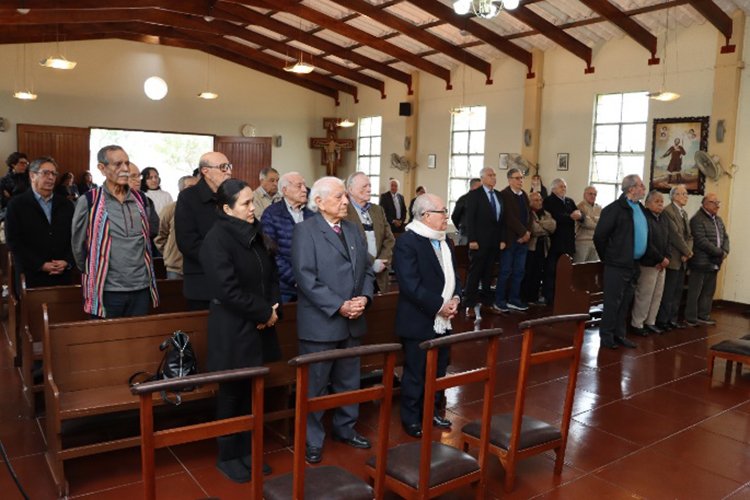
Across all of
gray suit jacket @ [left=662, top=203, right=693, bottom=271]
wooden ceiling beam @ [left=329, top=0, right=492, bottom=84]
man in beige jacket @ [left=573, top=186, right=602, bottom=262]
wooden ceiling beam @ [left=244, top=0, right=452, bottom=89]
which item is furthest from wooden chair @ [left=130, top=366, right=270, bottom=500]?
wooden ceiling beam @ [left=244, top=0, right=452, bottom=89]

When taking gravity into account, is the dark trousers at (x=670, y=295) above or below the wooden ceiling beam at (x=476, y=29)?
below

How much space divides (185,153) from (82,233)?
12004 mm

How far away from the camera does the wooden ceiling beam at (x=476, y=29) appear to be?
381 inches

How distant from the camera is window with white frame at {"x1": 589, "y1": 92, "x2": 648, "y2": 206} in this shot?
965 centimetres

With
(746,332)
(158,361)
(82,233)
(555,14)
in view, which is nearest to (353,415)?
(158,361)

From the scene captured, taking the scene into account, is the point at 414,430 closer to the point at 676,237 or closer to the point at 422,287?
the point at 422,287

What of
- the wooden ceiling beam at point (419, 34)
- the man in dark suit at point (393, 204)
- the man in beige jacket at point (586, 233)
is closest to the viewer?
the man in beige jacket at point (586, 233)

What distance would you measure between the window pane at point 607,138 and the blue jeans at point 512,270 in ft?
11.4

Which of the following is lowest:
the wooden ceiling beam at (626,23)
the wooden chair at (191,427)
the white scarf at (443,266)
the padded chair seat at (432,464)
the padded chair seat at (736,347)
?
the padded chair seat at (736,347)

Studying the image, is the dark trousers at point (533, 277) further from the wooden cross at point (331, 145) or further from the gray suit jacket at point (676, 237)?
the wooden cross at point (331, 145)

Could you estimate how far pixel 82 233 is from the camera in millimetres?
3521

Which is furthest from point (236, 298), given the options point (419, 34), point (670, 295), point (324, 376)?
point (419, 34)

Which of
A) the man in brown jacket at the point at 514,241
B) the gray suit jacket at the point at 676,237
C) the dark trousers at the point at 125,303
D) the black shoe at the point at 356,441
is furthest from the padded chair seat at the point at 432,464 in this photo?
the gray suit jacket at the point at 676,237

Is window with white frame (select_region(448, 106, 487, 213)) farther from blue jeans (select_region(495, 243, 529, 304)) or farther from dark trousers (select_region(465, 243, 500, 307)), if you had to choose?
dark trousers (select_region(465, 243, 500, 307))
